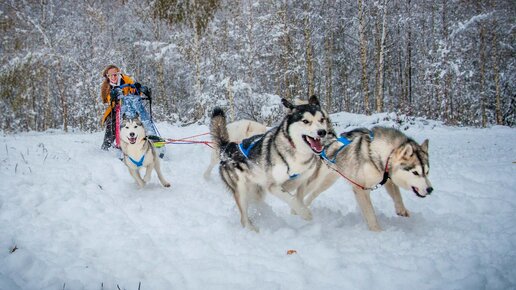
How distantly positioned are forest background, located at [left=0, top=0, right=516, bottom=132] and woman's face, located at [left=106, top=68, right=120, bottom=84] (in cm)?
520

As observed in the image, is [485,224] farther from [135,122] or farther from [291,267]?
[135,122]

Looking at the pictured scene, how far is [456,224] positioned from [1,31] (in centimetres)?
1714

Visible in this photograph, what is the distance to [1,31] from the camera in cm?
1327

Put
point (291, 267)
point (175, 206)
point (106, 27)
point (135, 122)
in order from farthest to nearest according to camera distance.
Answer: point (106, 27) < point (135, 122) < point (175, 206) < point (291, 267)

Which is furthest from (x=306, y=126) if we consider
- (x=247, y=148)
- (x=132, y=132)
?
(x=132, y=132)

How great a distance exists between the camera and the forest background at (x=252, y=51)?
12.4 m

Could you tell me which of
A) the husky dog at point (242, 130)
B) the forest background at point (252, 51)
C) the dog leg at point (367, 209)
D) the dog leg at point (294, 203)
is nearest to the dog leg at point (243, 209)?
the dog leg at point (294, 203)

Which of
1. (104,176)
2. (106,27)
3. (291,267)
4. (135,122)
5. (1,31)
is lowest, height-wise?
(291,267)

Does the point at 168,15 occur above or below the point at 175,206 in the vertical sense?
above

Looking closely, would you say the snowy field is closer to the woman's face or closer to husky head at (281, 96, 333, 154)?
husky head at (281, 96, 333, 154)

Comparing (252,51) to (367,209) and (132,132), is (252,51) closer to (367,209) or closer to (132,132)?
(132,132)

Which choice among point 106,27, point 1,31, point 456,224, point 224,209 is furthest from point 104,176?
point 106,27

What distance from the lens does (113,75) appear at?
252 inches

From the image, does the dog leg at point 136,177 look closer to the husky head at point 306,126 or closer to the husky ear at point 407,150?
the husky head at point 306,126
